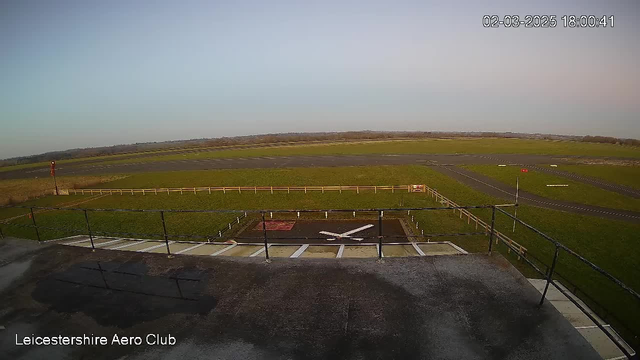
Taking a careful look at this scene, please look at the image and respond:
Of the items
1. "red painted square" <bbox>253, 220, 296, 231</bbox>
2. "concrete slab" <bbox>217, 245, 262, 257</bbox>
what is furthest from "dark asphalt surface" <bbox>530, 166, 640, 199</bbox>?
"concrete slab" <bbox>217, 245, 262, 257</bbox>

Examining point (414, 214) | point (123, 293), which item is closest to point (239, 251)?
point (123, 293)

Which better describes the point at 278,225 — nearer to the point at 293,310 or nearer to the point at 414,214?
the point at 414,214

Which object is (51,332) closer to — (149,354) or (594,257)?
(149,354)

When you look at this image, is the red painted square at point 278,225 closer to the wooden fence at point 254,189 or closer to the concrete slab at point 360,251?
the concrete slab at point 360,251

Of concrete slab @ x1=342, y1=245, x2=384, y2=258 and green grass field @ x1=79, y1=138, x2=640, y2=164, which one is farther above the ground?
green grass field @ x1=79, y1=138, x2=640, y2=164

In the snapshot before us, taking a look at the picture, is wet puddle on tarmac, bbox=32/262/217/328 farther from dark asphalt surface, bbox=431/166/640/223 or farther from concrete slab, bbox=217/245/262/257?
dark asphalt surface, bbox=431/166/640/223

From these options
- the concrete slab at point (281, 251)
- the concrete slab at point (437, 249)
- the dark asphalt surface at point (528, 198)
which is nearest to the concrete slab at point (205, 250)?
the concrete slab at point (281, 251)

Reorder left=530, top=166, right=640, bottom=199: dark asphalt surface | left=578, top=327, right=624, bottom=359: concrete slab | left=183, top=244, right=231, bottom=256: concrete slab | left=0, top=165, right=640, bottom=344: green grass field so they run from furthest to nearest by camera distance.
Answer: left=530, top=166, right=640, bottom=199: dark asphalt surface, left=0, top=165, right=640, bottom=344: green grass field, left=183, top=244, right=231, bottom=256: concrete slab, left=578, top=327, right=624, bottom=359: concrete slab
